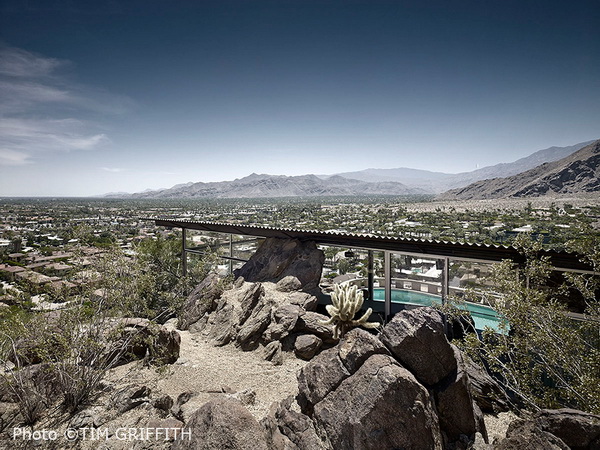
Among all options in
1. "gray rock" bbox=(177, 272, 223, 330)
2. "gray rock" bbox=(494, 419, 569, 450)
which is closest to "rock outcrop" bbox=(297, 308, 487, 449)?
"gray rock" bbox=(494, 419, 569, 450)

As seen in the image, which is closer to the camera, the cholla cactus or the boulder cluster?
the cholla cactus

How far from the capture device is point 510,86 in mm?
24594

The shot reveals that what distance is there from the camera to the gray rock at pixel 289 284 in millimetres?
10859

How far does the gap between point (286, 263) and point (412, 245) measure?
15.7 feet

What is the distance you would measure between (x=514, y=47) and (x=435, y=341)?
68.3 ft

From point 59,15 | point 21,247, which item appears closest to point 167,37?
point 59,15

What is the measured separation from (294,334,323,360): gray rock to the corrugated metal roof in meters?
3.67

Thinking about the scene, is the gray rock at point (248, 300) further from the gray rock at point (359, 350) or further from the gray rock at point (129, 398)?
the gray rock at point (359, 350)

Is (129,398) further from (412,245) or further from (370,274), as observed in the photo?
(370,274)

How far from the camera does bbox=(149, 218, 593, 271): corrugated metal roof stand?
707 cm

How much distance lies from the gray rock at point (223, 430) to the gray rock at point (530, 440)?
2.93 metres

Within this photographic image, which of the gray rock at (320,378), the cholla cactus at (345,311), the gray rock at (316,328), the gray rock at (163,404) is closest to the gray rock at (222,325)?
the gray rock at (316,328)

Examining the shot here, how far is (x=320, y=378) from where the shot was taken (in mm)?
Result: 4672

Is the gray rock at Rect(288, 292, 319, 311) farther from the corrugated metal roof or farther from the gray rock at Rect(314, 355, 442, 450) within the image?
the gray rock at Rect(314, 355, 442, 450)
